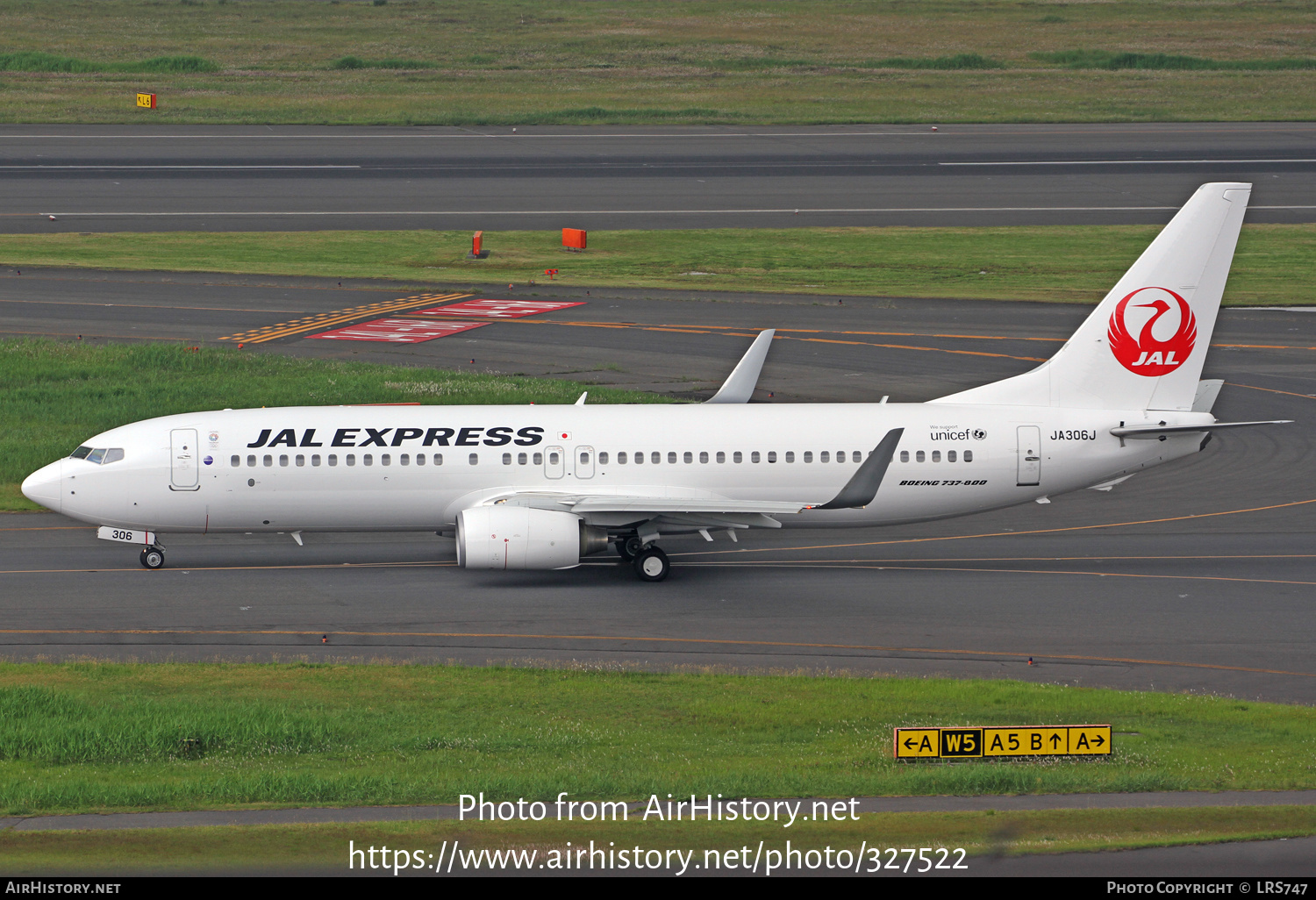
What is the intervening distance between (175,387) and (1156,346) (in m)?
33.7

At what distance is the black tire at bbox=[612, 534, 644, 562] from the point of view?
40031mm

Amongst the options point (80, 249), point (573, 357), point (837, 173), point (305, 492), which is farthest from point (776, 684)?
point (837, 173)

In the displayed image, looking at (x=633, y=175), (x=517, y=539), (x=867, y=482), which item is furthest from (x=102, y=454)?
(x=633, y=175)

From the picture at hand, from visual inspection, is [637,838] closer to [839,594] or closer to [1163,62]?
[839,594]

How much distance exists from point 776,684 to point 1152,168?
74.1m

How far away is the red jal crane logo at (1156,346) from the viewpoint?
40.5 meters

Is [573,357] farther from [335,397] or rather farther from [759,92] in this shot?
[759,92]

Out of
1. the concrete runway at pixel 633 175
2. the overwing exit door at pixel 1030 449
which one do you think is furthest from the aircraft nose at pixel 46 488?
the concrete runway at pixel 633 175

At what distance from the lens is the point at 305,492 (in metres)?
39.6

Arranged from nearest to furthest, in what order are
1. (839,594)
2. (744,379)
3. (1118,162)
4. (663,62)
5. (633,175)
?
1. (839,594)
2. (744,379)
3. (633,175)
4. (1118,162)
5. (663,62)

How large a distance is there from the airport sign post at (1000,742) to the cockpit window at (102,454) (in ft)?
73.3

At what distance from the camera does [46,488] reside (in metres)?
39.8

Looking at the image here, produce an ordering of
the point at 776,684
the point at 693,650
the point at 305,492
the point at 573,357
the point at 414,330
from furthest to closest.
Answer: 1. the point at 414,330
2. the point at 573,357
3. the point at 305,492
4. the point at 693,650
5. the point at 776,684

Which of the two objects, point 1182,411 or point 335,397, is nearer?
point 1182,411
